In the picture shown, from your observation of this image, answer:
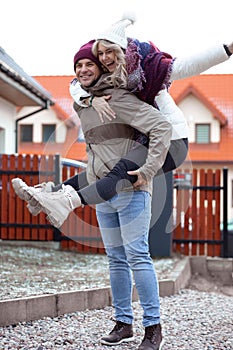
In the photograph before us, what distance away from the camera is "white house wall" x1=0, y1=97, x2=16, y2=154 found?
14328 millimetres

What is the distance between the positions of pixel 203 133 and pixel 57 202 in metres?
27.0

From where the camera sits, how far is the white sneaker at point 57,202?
3654 mm

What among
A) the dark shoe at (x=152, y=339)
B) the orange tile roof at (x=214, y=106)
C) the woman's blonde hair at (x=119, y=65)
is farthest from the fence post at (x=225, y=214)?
the orange tile roof at (x=214, y=106)

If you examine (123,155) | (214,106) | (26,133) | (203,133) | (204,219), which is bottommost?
(204,219)

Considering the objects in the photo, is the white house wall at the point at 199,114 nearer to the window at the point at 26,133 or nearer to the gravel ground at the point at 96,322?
the window at the point at 26,133

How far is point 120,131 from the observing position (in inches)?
151

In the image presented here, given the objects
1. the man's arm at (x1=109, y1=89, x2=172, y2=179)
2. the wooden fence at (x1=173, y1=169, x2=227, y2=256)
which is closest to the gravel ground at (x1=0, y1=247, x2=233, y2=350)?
the man's arm at (x1=109, y1=89, x2=172, y2=179)

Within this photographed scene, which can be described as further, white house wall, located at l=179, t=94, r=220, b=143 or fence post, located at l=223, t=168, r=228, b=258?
white house wall, located at l=179, t=94, r=220, b=143

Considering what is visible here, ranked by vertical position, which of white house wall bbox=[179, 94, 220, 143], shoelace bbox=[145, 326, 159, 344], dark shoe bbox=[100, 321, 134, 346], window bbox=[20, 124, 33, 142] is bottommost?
dark shoe bbox=[100, 321, 134, 346]

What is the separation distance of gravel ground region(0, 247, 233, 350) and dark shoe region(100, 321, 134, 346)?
4 centimetres

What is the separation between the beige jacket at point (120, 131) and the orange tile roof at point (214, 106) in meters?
25.6

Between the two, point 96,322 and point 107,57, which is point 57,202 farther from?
point 96,322

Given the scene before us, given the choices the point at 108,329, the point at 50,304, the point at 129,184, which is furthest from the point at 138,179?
the point at 50,304

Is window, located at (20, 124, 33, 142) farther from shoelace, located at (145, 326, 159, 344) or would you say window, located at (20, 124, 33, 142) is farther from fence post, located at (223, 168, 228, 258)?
shoelace, located at (145, 326, 159, 344)
